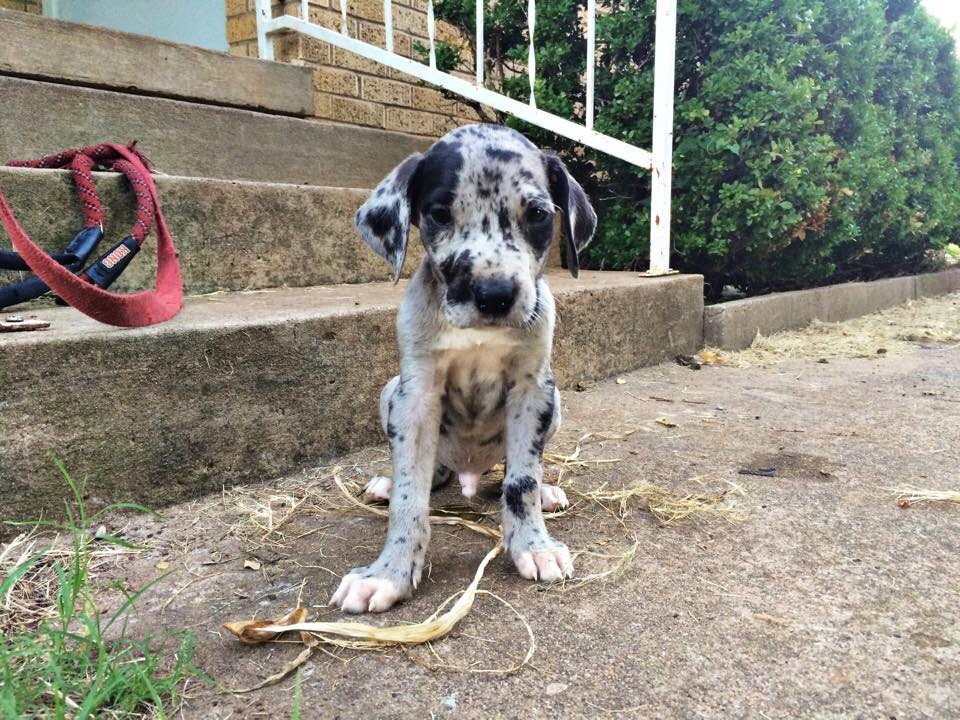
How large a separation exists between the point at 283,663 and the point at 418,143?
14.6 feet

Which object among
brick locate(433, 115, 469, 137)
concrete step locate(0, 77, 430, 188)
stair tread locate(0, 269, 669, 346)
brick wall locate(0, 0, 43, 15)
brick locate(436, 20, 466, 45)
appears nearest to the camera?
stair tread locate(0, 269, 669, 346)

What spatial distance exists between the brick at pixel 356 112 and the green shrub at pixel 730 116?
0.82 m

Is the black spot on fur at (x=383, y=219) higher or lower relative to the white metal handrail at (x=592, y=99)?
lower

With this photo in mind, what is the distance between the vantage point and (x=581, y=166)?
17.8 feet

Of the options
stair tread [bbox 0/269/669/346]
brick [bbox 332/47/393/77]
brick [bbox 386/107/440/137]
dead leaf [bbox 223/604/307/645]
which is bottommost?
dead leaf [bbox 223/604/307/645]

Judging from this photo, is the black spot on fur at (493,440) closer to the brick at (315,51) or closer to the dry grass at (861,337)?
the dry grass at (861,337)

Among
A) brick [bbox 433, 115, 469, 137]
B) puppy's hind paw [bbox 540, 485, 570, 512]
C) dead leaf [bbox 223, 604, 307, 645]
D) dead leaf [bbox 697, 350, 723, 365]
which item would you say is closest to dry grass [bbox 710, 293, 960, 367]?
dead leaf [bbox 697, 350, 723, 365]

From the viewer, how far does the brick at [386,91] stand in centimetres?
582

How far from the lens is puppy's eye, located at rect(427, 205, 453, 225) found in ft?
6.49

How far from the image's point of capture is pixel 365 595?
5.73 ft

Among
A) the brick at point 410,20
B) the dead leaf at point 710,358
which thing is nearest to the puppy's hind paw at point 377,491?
the dead leaf at point 710,358

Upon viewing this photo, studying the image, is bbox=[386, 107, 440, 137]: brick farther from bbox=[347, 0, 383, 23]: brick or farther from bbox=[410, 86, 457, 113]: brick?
bbox=[347, 0, 383, 23]: brick

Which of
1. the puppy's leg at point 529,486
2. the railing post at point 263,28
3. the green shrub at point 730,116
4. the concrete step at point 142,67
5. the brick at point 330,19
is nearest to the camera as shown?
the puppy's leg at point 529,486

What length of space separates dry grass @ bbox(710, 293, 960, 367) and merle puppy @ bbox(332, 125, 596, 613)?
3017 mm
